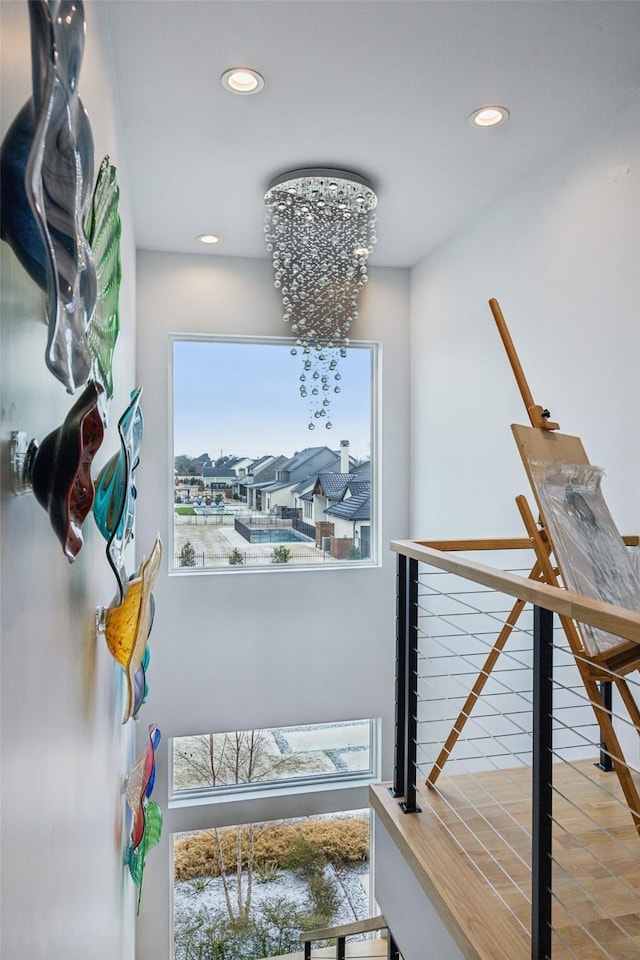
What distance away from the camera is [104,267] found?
1.77 metres

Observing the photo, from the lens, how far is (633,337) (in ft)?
8.02

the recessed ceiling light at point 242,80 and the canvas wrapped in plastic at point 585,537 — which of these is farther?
the recessed ceiling light at point 242,80

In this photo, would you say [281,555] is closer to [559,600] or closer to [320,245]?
[320,245]

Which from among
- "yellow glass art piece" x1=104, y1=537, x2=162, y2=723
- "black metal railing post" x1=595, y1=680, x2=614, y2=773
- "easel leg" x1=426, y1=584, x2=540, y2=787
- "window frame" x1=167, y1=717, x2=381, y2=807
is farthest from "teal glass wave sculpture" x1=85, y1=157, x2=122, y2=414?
"window frame" x1=167, y1=717, x2=381, y2=807

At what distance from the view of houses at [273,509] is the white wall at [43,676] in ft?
7.63

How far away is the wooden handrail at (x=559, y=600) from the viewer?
3.81ft

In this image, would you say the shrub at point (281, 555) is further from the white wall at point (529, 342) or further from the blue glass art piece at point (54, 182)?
the blue glass art piece at point (54, 182)

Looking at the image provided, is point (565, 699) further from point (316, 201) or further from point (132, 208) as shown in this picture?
point (132, 208)

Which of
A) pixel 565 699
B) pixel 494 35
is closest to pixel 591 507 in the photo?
pixel 565 699

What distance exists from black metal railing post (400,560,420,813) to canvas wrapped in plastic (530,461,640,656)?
487 millimetres

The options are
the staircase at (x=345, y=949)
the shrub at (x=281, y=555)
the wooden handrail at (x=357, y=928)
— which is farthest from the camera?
the shrub at (x=281, y=555)

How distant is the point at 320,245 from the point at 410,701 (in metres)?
2.32

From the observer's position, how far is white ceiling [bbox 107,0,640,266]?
2.04 meters

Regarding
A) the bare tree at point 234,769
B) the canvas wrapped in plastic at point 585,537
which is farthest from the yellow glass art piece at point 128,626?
the bare tree at point 234,769
